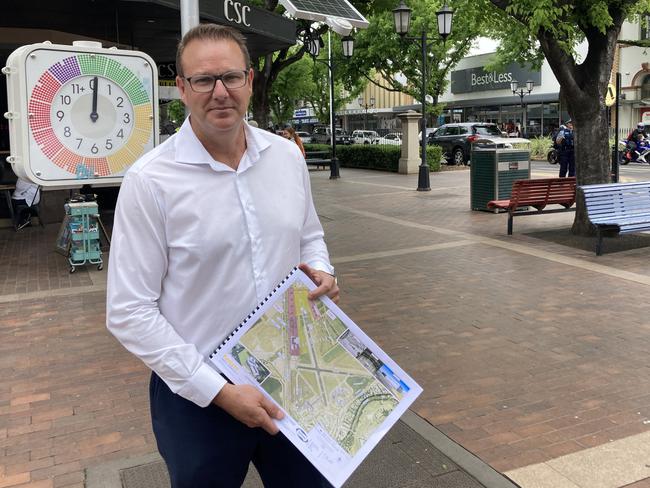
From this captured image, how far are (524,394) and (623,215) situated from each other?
215 inches

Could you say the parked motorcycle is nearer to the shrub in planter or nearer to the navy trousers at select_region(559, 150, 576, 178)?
the shrub in planter

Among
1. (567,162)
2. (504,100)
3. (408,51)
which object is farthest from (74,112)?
(504,100)

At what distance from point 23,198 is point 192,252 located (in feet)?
34.7

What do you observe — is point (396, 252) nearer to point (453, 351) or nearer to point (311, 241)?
point (453, 351)

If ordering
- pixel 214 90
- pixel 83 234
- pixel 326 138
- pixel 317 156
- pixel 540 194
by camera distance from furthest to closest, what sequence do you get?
pixel 326 138
pixel 317 156
pixel 540 194
pixel 83 234
pixel 214 90

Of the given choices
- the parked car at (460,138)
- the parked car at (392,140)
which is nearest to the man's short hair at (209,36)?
the parked car at (460,138)

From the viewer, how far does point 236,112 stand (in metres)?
1.81

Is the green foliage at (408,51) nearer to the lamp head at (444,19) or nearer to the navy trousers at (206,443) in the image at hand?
the lamp head at (444,19)

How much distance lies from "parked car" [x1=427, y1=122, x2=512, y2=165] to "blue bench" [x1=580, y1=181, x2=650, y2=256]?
16.9 m

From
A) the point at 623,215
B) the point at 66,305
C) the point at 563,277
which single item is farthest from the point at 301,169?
the point at 623,215

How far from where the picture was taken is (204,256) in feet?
5.88

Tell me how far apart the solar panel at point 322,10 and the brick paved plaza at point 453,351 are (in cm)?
294

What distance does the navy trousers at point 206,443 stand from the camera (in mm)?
1869

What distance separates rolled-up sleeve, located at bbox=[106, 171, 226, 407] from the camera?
1.73 metres
